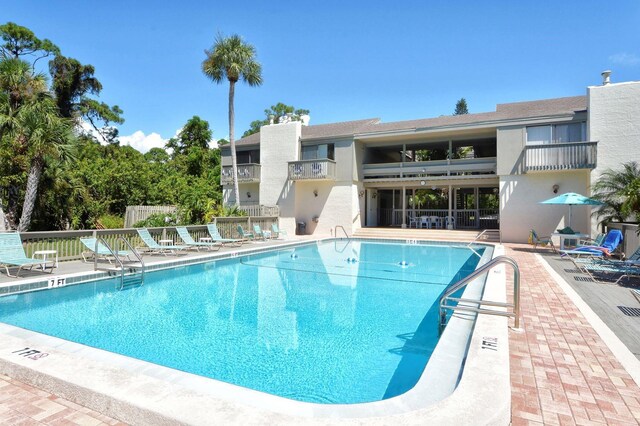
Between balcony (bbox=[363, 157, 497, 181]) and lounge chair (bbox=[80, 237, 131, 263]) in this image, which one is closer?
lounge chair (bbox=[80, 237, 131, 263])

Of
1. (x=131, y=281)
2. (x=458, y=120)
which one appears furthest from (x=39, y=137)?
(x=458, y=120)

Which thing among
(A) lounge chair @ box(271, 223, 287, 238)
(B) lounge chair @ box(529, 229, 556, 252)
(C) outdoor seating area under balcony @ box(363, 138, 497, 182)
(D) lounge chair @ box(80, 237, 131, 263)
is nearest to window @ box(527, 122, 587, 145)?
(C) outdoor seating area under balcony @ box(363, 138, 497, 182)

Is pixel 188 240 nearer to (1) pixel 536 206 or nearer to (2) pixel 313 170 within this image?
(2) pixel 313 170

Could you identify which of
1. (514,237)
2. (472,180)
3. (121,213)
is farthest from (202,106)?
(514,237)

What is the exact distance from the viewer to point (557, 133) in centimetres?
1764

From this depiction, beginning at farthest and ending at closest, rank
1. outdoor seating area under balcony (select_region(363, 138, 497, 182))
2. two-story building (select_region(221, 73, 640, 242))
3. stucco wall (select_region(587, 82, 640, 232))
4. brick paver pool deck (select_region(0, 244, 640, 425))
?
outdoor seating area under balcony (select_region(363, 138, 497, 182)) → two-story building (select_region(221, 73, 640, 242)) → stucco wall (select_region(587, 82, 640, 232)) → brick paver pool deck (select_region(0, 244, 640, 425))

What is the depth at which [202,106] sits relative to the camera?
34.7 meters

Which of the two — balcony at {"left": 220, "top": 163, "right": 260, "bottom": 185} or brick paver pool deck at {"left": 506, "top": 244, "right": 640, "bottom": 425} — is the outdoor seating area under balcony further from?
brick paver pool deck at {"left": 506, "top": 244, "right": 640, "bottom": 425}

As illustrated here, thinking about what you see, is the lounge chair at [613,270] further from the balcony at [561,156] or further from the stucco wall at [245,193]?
the stucco wall at [245,193]

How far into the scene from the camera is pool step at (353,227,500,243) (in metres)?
19.0

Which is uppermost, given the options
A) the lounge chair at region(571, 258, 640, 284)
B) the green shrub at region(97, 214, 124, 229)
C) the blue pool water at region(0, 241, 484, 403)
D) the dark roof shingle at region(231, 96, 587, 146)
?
the dark roof shingle at region(231, 96, 587, 146)

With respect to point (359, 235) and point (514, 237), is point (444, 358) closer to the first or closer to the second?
point (514, 237)

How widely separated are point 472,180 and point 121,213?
2044cm

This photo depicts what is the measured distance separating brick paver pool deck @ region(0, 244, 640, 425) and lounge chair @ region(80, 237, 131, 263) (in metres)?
6.56
